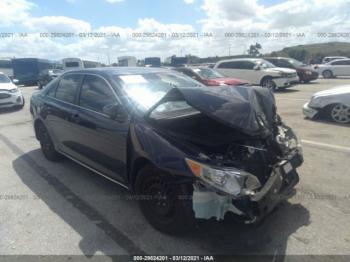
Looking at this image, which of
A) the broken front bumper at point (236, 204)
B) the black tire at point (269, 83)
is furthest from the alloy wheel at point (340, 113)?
the black tire at point (269, 83)

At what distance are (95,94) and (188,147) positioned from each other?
1.85 metres

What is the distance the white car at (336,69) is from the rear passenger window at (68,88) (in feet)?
77.3

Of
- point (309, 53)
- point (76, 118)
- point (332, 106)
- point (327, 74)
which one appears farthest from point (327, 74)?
point (309, 53)

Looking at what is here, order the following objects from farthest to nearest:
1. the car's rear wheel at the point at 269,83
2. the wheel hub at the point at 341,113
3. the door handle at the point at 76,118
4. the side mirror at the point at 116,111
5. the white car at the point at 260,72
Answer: the car's rear wheel at the point at 269,83
the white car at the point at 260,72
the wheel hub at the point at 341,113
the door handle at the point at 76,118
the side mirror at the point at 116,111

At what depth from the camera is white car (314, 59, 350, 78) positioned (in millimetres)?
A: 23266

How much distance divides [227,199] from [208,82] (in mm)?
10071

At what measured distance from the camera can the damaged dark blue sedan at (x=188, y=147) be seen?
8.81 ft

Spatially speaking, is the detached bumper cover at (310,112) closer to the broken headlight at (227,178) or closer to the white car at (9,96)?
the broken headlight at (227,178)

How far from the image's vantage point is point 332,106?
773 centimetres

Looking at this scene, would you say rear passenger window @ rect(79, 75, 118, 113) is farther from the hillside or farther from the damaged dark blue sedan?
the hillside

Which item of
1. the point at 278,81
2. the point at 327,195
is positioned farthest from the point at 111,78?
the point at 278,81

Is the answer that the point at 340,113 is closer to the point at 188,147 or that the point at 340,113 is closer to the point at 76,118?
the point at 188,147

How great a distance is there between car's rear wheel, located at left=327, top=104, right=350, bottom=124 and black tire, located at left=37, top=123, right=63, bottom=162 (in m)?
6.47

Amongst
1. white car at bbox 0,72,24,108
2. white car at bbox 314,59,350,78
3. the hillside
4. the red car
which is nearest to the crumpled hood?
the red car
